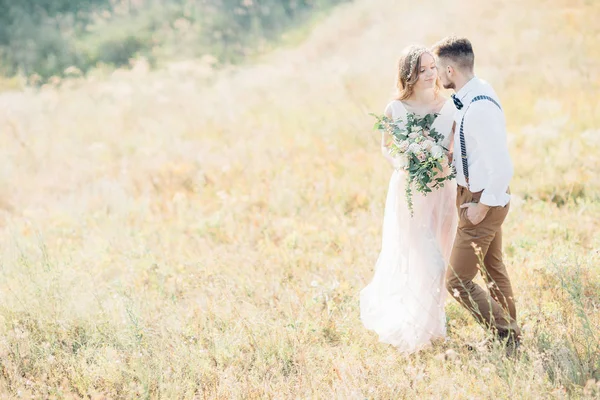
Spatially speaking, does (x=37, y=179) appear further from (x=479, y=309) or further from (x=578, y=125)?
(x=578, y=125)

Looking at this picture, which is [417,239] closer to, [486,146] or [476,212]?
[476,212]

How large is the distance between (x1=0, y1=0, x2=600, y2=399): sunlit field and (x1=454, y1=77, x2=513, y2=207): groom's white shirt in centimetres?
85

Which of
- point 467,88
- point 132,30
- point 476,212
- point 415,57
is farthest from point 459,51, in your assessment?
point 132,30

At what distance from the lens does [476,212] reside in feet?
11.1

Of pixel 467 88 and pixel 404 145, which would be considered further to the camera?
pixel 404 145

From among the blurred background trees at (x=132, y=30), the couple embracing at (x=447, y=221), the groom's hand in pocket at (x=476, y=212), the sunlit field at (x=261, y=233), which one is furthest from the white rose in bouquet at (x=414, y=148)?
the blurred background trees at (x=132, y=30)

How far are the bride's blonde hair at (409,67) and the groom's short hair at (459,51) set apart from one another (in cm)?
31

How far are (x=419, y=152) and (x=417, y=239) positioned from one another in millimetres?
741

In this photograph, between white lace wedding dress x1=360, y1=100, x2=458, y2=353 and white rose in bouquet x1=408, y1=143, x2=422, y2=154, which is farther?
white lace wedding dress x1=360, y1=100, x2=458, y2=353

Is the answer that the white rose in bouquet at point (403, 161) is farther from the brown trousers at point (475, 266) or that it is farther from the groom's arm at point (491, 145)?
the groom's arm at point (491, 145)

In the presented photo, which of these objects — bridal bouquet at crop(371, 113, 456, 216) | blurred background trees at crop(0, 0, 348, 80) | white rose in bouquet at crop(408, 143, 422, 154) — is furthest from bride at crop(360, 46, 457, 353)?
blurred background trees at crop(0, 0, 348, 80)

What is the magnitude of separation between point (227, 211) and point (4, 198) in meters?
3.39

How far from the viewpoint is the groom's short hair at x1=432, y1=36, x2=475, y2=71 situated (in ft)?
11.1

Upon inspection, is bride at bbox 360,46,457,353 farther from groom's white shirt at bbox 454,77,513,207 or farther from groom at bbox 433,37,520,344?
groom's white shirt at bbox 454,77,513,207
